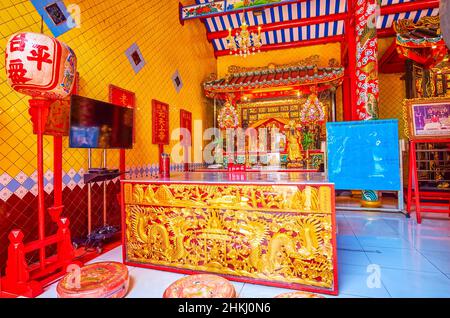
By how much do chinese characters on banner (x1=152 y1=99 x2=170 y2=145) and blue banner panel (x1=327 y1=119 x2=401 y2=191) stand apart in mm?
3123

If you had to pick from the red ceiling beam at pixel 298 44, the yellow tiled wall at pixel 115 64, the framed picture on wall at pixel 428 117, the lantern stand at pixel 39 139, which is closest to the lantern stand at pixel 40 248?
the lantern stand at pixel 39 139

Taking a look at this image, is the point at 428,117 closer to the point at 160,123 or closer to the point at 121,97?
the point at 160,123

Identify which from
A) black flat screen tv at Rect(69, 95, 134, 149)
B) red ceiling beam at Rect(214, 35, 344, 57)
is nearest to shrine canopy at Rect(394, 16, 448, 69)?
red ceiling beam at Rect(214, 35, 344, 57)

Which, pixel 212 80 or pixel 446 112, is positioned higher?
pixel 212 80

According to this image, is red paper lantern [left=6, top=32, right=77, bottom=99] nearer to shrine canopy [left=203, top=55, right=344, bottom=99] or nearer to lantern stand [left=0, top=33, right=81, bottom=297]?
lantern stand [left=0, top=33, right=81, bottom=297]

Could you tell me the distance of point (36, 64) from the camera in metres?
1.85

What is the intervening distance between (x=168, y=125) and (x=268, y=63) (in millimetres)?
4598

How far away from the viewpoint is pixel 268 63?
7.73m

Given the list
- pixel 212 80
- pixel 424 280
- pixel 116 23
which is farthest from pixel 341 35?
pixel 424 280

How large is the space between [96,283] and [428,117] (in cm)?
485

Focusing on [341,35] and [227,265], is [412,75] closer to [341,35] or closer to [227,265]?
[341,35]

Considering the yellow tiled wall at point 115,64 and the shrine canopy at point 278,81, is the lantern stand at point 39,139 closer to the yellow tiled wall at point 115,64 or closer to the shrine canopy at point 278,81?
the yellow tiled wall at point 115,64

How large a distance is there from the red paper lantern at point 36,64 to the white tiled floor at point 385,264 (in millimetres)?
1672

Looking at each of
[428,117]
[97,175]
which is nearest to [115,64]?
[97,175]
